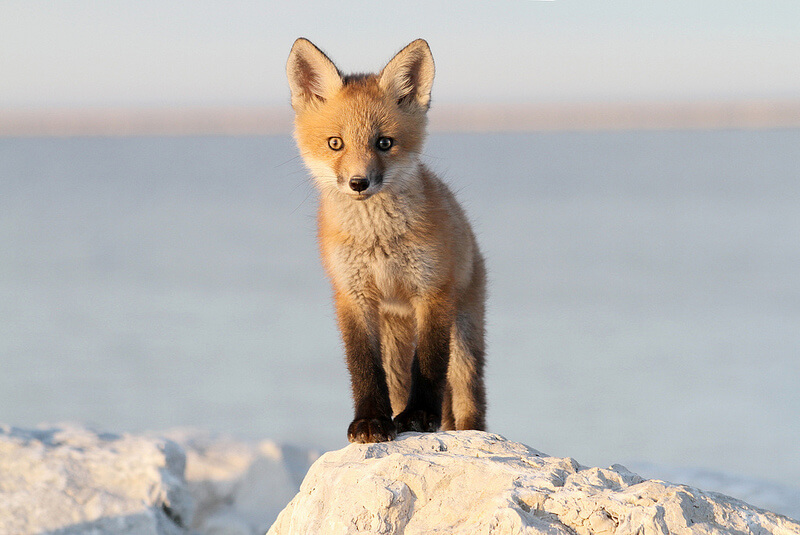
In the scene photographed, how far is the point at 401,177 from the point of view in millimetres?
3879

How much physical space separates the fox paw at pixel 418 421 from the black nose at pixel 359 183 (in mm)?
999

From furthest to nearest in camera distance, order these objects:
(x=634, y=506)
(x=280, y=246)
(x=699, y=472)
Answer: (x=280, y=246) < (x=699, y=472) < (x=634, y=506)

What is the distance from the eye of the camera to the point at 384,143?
3.79 meters

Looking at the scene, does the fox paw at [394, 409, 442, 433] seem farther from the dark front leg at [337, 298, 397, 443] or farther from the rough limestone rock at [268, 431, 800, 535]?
the rough limestone rock at [268, 431, 800, 535]

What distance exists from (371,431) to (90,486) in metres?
1.93

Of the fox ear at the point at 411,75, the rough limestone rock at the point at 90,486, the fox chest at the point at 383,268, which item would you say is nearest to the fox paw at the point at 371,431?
the fox chest at the point at 383,268

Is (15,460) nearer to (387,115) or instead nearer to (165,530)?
(165,530)

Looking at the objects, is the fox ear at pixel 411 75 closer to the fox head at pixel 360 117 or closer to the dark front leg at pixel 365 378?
the fox head at pixel 360 117

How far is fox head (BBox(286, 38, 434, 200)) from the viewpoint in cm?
371

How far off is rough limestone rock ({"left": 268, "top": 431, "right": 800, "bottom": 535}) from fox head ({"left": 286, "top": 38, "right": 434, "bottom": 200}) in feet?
3.99

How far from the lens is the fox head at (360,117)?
3.71 metres

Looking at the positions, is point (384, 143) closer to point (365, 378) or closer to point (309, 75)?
point (309, 75)

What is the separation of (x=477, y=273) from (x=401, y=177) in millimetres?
847

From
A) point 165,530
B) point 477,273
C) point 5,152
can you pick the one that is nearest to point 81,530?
point 165,530
